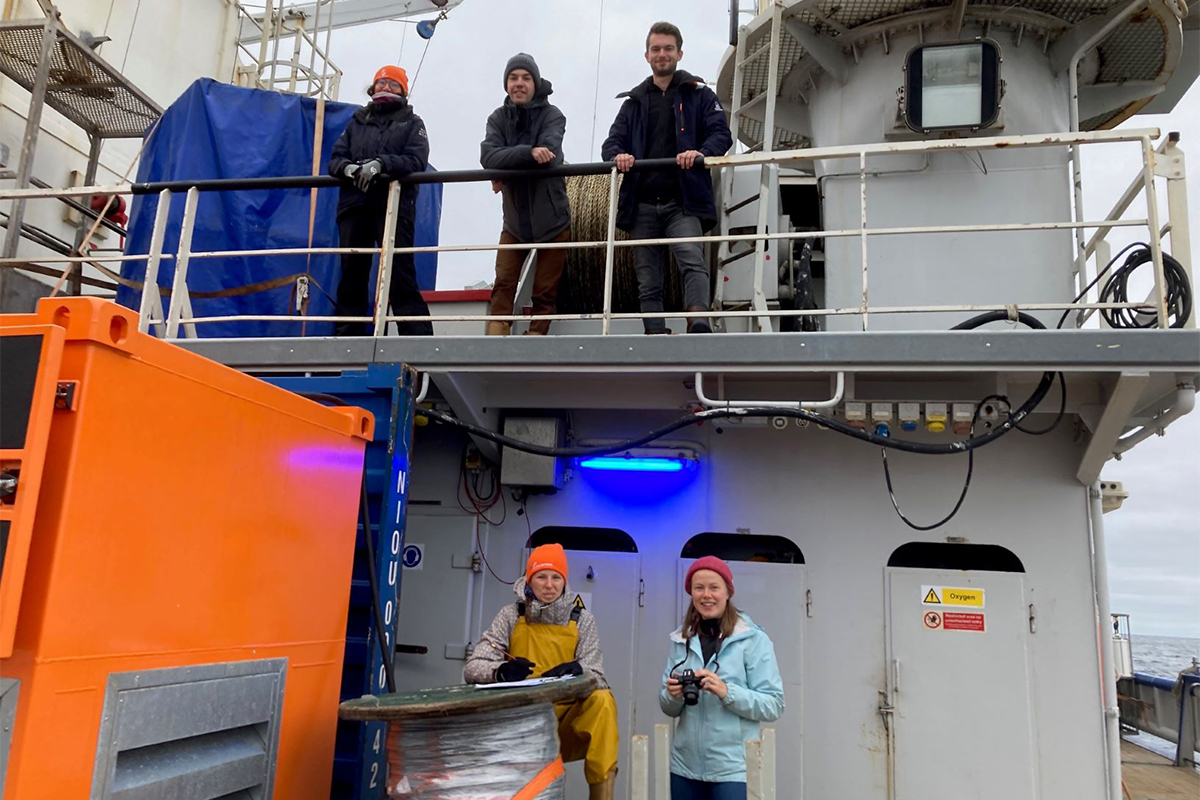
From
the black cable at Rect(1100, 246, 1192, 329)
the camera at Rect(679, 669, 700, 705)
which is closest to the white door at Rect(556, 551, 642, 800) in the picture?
the camera at Rect(679, 669, 700, 705)

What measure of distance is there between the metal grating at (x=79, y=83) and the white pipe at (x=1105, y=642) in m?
8.06

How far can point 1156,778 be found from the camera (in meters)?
10.9

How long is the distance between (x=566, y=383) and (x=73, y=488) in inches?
135

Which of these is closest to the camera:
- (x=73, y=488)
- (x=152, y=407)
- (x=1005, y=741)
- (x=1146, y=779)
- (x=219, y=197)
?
(x=73, y=488)

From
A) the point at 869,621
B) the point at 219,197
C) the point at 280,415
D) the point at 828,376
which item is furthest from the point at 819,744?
the point at 219,197

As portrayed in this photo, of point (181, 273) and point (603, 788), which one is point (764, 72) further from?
point (603, 788)

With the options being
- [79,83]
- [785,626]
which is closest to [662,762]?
[785,626]

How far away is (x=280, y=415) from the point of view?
3291 millimetres

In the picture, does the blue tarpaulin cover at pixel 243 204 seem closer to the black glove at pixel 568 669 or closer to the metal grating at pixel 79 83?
the metal grating at pixel 79 83

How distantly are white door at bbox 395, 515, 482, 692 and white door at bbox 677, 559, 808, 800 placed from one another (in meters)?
1.39

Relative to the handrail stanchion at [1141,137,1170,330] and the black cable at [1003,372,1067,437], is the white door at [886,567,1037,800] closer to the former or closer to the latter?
the black cable at [1003,372,1067,437]

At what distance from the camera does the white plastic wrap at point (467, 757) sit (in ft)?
10.3

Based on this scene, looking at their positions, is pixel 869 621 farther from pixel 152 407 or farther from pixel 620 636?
pixel 152 407

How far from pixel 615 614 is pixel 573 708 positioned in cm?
149
